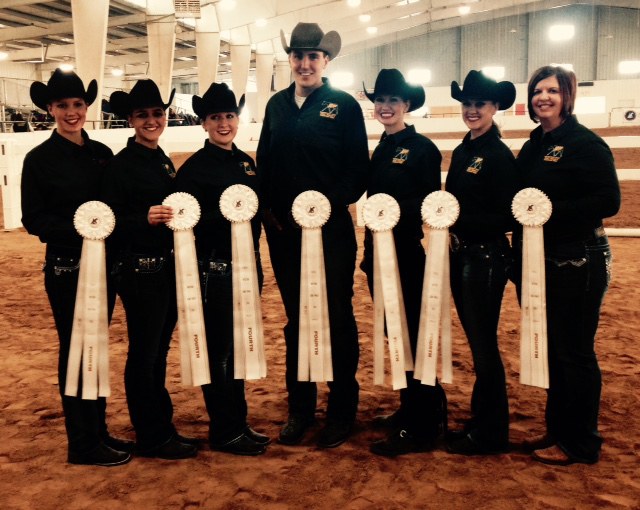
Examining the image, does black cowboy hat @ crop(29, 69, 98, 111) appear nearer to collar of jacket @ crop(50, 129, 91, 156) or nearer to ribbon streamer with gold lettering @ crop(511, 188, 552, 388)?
collar of jacket @ crop(50, 129, 91, 156)

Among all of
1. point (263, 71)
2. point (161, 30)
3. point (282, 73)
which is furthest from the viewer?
point (282, 73)

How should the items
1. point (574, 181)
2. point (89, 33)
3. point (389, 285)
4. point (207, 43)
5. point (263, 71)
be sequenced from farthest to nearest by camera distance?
point (263, 71), point (207, 43), point (89, 33), point (389, 285), point (574, 181)

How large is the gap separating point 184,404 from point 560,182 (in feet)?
6.40

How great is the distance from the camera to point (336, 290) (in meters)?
2.56

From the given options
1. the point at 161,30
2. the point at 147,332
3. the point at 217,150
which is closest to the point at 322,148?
the point at 217,150

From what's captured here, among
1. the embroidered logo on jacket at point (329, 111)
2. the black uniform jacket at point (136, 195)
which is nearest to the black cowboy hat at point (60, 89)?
the black uniform jacket at point (136, 195)

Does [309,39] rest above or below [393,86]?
above

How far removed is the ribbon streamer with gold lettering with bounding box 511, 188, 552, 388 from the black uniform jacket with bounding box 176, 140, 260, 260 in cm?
100

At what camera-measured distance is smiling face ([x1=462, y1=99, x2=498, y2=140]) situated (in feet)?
7.71

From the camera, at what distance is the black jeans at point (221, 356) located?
2.41 metres

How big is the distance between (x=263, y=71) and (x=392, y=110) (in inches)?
956

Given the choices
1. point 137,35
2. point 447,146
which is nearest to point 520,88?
point 137,35

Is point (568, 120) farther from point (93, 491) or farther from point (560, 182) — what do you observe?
point (93, 491)

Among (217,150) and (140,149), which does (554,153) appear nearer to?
(217,150)
